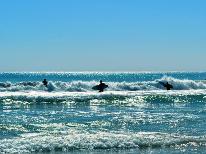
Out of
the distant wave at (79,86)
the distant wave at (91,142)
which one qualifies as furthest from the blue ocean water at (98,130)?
the distant wave at (79,86)

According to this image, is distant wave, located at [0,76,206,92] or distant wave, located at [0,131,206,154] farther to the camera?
distant wave, located at [0,76,206,92]

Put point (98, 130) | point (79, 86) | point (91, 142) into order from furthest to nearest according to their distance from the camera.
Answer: point (79, 86), point (98, 130), point (91, 142)

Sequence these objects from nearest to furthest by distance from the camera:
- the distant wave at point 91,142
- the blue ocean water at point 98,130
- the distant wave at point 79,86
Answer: the distant wave at point 91,142 → the blue ocean water at point 98,130 → the distant wave at point 79,86

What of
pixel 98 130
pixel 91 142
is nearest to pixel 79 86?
pixel 98 130

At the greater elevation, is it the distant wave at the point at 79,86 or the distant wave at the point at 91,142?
the distant wave at the point at 91,142

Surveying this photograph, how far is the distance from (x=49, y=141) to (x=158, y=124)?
6.85 metres

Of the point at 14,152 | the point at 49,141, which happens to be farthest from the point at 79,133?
the point at 14,152

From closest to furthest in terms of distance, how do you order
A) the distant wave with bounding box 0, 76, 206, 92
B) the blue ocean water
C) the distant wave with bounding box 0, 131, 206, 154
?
1. the distant wave with bounding box 0, 131, 206, 154
2. the blue ocean water
3. the distant wave with bounding box 0, 76, 206, 92

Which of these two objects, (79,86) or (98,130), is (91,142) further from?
(79,86)

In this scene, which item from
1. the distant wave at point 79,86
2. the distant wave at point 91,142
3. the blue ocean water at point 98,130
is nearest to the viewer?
the distant wave at point 91,142

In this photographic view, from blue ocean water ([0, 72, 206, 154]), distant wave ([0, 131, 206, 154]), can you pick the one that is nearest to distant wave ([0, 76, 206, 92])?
blue ocean water ([0, 72, 206, 154])

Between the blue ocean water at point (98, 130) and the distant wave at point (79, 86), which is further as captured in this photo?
the distant wave at point (79, 86)

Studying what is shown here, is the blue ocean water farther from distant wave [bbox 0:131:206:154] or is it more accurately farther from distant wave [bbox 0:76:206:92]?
distant wave [bbox 0:76:206:92]

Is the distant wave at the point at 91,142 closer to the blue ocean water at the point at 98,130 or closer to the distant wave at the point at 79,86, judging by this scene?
the blue ocean water at the point at 98,130
